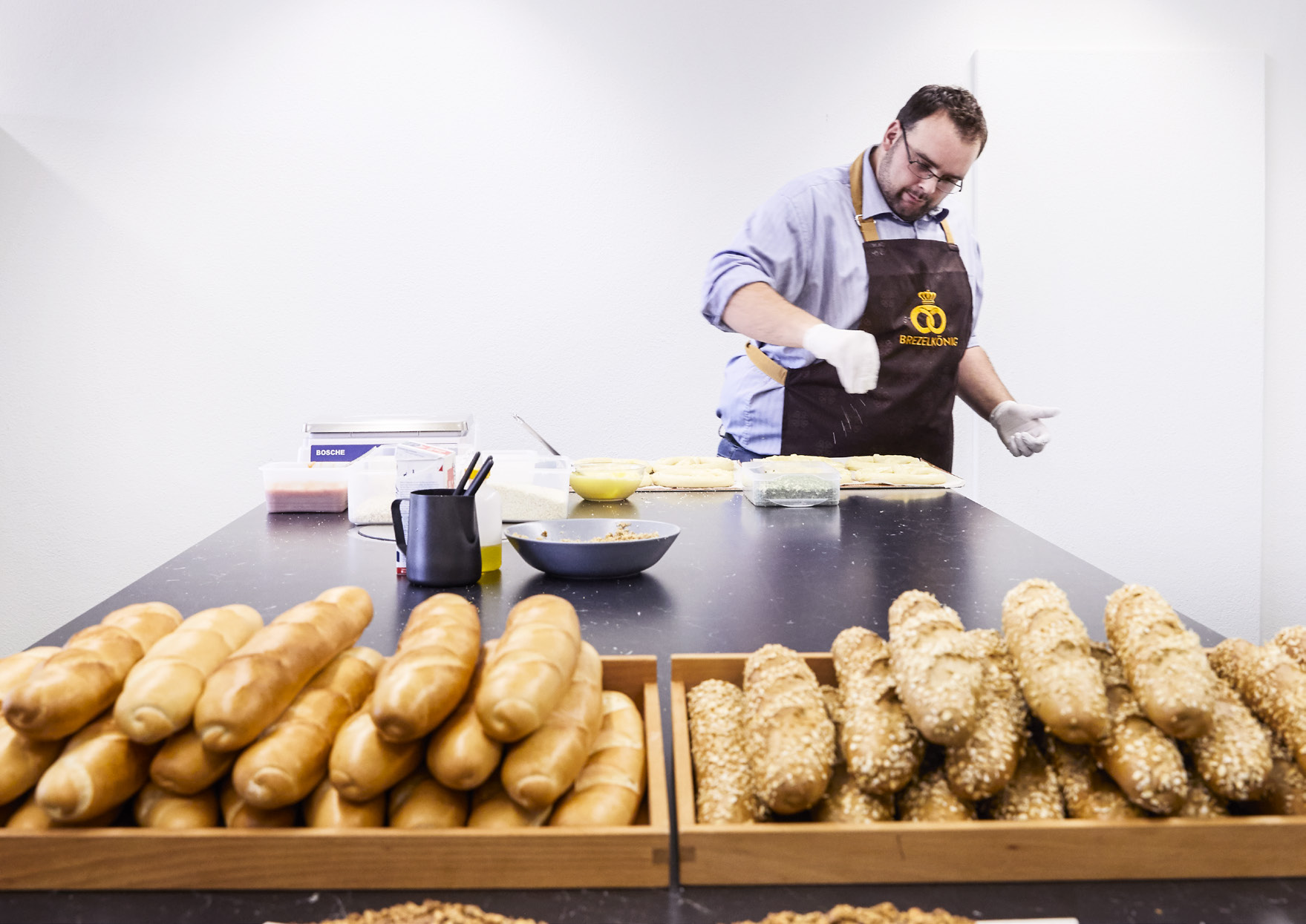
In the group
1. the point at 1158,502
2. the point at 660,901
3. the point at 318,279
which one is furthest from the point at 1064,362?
the point at 660,901

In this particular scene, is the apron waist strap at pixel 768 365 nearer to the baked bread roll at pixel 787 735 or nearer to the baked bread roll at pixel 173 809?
the baked bread roll at pixel 787 735

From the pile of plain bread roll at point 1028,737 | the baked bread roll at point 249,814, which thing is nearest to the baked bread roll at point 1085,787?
the pile of plain bread roll at point 1028,737

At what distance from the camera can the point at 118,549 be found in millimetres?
4230

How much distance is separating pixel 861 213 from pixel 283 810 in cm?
331

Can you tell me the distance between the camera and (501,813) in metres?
0.68

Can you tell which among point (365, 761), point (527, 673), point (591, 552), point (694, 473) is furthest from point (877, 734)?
point (694, 473)

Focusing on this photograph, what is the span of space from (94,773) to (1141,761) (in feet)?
2.43

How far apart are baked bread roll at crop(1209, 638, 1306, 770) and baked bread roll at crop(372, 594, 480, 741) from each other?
624 mm

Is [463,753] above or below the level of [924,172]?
below

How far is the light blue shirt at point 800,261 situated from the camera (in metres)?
3.45

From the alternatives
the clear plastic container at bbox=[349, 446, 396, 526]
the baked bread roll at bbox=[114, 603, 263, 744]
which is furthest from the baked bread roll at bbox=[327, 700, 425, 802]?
A: the clear plastic container at bbox=[349, 446, 396, 526]

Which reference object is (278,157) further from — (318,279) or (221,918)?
(221,918)

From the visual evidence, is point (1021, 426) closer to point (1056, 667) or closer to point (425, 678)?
point (1056, 667)

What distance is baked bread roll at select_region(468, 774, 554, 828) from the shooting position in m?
0.68
